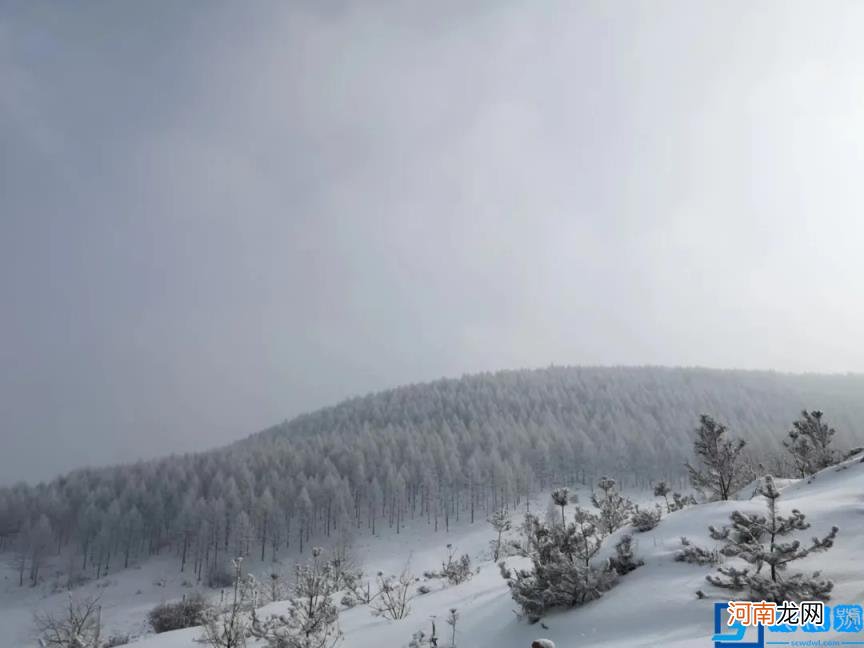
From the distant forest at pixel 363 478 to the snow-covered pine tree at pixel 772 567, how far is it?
73433 millimetres

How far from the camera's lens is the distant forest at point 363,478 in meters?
78.9

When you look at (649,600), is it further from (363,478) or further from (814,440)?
(363,478)

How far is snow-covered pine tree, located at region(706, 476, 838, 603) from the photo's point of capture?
29.1 ft

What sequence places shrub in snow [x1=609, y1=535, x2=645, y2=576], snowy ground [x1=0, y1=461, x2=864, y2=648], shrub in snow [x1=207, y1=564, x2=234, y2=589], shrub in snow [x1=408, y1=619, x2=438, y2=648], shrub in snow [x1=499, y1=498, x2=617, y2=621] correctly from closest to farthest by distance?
snowy ground [x1=0, y1=461, x2=864, y2=648] → shrub in snow [x1=499, y1=498, x2=617, y2=621] → shrub in snow [x1=408, y1=619, x2=438, y2=648] → shrub in snow [x1=609, y1=535, x2=645, y2=576] → shrub in snow [x1=207, y1=564, x2=234, y2=589]

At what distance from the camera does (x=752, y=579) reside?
9312 mm

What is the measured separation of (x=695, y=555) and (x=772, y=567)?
2.63 m

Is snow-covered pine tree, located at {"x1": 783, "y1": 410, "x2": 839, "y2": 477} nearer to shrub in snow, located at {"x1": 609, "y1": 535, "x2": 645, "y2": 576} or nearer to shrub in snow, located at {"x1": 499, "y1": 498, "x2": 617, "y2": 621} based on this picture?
shrub in snow, located at {"x1": 609, "y1": 535, "x2": 645, "y2": 576}

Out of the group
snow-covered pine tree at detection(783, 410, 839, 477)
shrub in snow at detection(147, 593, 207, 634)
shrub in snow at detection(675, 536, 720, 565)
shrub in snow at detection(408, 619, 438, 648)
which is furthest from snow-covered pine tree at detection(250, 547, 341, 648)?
snow-covered pine tree at detection(783, 410, 839, 477)

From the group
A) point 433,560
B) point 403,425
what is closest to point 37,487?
point 403,425

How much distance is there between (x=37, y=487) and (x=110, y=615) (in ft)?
282

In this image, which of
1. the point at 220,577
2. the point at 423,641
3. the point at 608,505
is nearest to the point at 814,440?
the point at 608,505

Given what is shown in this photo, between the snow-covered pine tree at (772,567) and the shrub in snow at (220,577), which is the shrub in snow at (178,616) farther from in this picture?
the shrub in snow at (220,577)

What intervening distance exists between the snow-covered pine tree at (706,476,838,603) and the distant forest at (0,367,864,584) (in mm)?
73433

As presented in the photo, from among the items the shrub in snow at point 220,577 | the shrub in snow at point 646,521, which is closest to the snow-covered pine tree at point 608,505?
the shrub in snow at point 646,521
